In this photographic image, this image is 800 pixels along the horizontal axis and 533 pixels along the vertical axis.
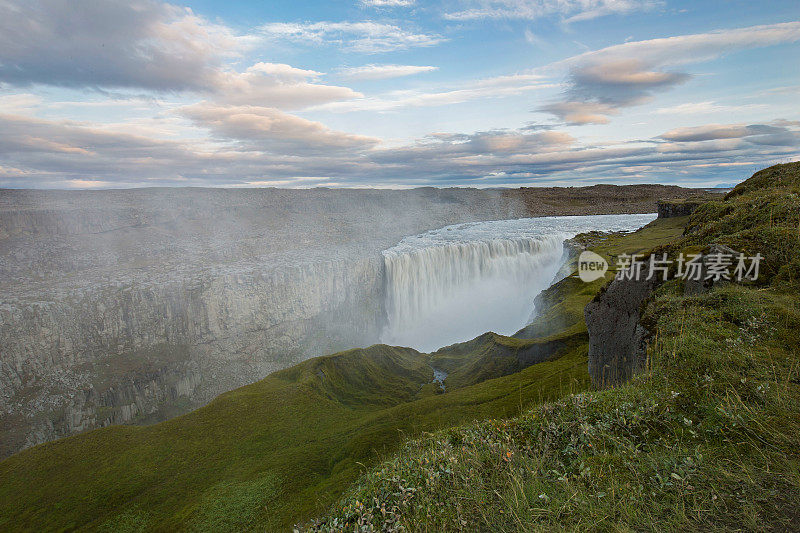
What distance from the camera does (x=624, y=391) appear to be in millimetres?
4992

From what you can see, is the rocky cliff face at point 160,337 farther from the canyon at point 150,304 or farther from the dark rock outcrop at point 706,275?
the dark rock outcrop at point 706,275

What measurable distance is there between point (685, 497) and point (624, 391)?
2212 millimetres

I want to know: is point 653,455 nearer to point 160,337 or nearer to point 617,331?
point 617,331

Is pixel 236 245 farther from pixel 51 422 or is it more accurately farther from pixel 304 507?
pixel 304 507

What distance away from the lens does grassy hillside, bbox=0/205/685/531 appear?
8.75m

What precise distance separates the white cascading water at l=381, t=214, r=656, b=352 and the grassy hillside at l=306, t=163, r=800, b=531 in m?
35.7

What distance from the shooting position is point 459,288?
4581 cm

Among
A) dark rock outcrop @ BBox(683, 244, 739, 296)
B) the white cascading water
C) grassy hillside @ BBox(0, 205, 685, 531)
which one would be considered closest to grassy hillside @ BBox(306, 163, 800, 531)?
dark rock outcrop @ BBox(683, 244, 739, 296)

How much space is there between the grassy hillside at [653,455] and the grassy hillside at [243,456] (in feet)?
8.33

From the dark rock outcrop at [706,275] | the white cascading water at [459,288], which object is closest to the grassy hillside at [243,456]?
the dark rock outcrop at [706,275]

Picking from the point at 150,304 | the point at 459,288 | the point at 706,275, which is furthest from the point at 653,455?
the point at 459,288

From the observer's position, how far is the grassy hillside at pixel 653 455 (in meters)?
2.86

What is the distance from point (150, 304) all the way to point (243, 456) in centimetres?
2621

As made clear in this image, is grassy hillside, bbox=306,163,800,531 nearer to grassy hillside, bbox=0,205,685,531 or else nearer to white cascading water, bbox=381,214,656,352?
grassy hillside, bbox=0,205,685,531
